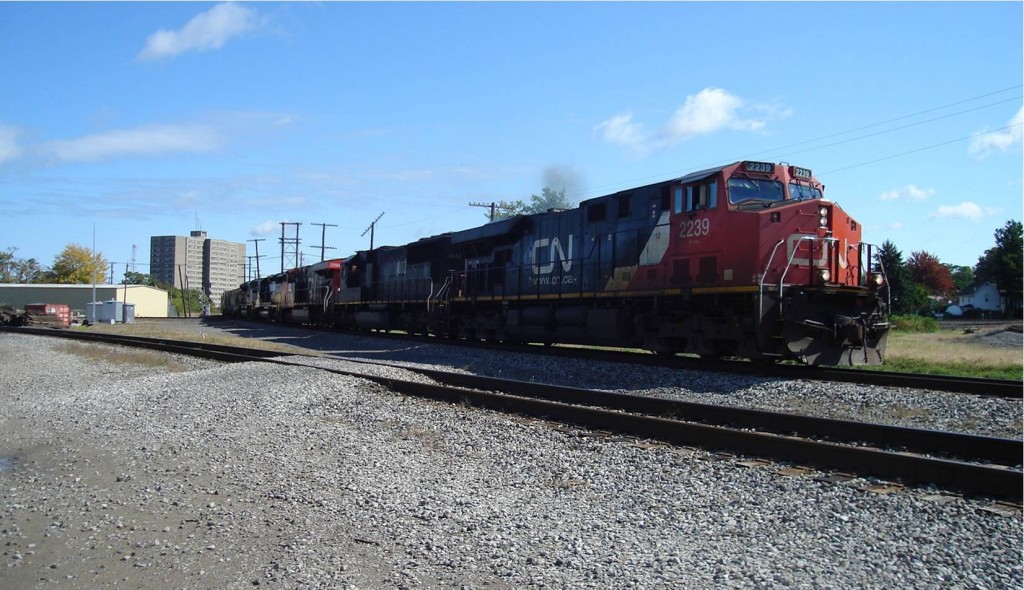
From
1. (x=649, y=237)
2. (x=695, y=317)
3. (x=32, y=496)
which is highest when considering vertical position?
(x=649, y=237)

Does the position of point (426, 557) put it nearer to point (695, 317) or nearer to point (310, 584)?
point (310, 584)

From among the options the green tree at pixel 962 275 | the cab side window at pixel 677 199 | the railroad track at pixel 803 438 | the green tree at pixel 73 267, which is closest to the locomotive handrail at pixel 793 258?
the cab side window at pixel 677 199

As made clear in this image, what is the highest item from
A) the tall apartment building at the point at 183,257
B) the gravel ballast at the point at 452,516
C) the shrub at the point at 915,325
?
the tall apartment building at the point at 183,257

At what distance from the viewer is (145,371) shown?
17.0m

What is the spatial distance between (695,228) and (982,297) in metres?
88.9

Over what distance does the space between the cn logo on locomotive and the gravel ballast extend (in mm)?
9168

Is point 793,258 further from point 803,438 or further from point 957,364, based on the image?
point 957,364

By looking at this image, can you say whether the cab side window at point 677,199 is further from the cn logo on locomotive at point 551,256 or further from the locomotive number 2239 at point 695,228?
the cn logo on locomotive at point 551,256

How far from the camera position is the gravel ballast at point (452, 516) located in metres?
4.00

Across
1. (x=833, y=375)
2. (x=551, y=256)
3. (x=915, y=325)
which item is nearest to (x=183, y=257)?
(x=915, y=325)

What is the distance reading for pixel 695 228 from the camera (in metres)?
13.3

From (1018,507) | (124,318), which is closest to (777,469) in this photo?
(1018,507)

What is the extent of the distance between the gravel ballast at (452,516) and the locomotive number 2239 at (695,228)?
252 inches

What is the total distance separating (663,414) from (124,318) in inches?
2082
